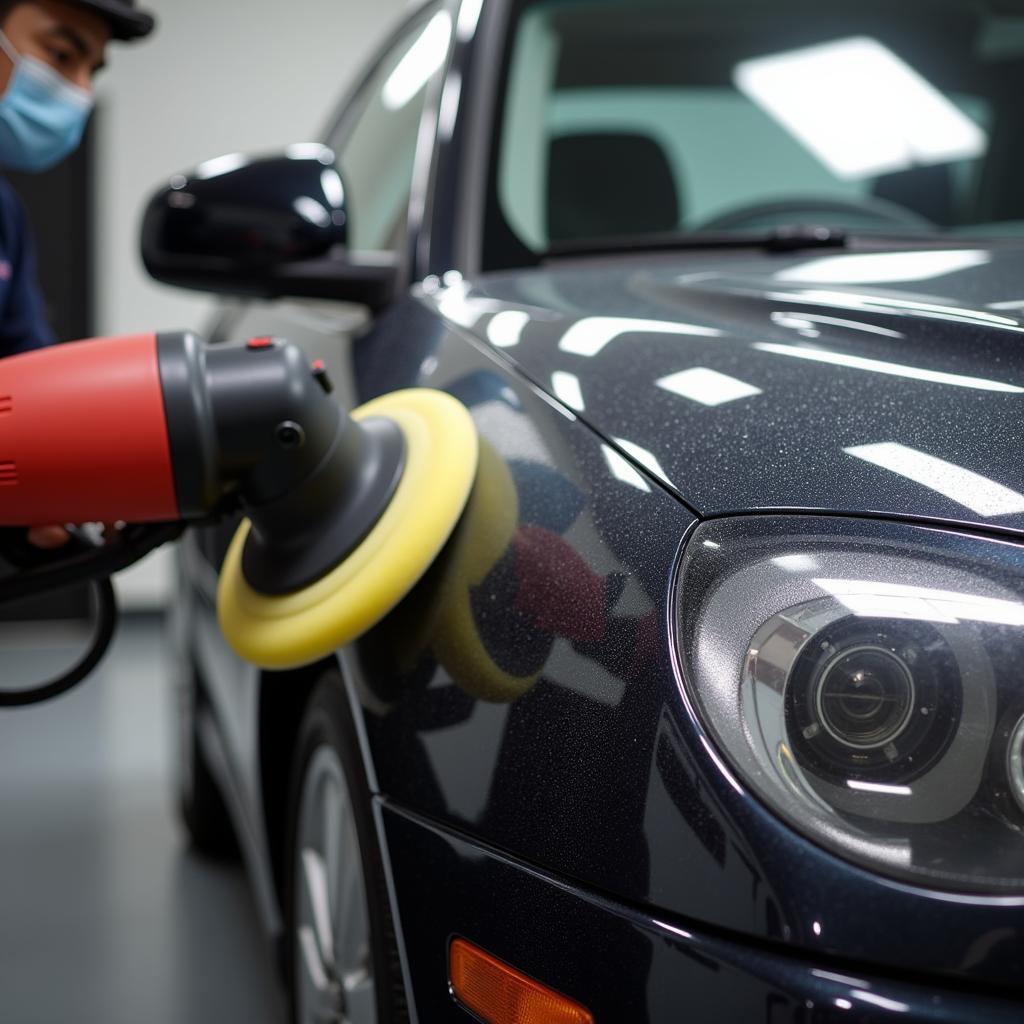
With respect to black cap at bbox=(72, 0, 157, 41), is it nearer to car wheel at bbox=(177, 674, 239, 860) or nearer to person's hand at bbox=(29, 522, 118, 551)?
person's hand at bbox=(29, 522, 118, 551)

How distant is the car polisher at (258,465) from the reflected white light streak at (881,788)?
1.26 feet

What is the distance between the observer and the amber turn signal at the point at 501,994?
34.0 inches

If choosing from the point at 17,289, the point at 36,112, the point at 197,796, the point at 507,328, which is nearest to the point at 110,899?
the point at 197,796

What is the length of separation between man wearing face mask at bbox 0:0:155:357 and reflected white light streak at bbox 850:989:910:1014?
66.5 inches

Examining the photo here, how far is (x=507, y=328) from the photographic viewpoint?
1216mm

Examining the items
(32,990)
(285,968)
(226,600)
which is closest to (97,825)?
(32,990)

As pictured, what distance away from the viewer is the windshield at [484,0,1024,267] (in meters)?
1.78

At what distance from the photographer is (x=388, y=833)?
1072mm

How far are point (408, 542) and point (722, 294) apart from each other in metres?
0.38

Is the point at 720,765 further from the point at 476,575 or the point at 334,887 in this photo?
the point at 334,887

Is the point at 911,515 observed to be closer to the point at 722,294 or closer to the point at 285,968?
the point at 722,294

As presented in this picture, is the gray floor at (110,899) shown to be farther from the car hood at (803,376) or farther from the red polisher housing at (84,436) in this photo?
the car hood at (803,376)

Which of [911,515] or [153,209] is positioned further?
[153,209]

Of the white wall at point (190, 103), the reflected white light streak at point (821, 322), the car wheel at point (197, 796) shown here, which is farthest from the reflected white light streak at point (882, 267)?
the white wall at point (190, 103)
